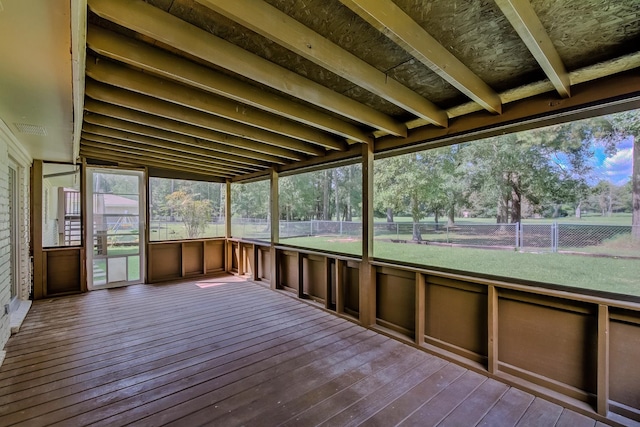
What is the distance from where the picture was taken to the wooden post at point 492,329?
249 centimetres

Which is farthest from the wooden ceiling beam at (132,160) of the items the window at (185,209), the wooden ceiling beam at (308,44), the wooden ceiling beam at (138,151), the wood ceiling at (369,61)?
the wooden ceiling beam at (308,44)

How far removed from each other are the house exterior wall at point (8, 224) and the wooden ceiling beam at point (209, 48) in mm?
2488

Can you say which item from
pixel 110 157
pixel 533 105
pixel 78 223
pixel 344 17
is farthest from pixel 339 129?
pixel 78 223

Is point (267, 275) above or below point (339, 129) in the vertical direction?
below

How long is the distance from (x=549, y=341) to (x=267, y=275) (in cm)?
458

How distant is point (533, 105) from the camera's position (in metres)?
2.32

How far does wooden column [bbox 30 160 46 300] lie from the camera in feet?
14.8

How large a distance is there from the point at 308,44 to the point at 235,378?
2614 millimetres

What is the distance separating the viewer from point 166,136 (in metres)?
3.39

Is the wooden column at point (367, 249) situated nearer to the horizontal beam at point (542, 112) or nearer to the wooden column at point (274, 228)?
the horizontal beam at point (542, 112)

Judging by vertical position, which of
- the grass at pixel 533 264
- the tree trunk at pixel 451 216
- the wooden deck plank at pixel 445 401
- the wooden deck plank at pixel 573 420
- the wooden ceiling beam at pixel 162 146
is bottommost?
the wooden deck plank at pixel 573 420

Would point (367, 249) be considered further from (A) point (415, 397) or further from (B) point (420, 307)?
(A) point (415, 397)

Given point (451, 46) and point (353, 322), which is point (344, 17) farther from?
point (353, 322)

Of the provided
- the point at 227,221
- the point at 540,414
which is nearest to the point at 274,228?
the point at 227,221
